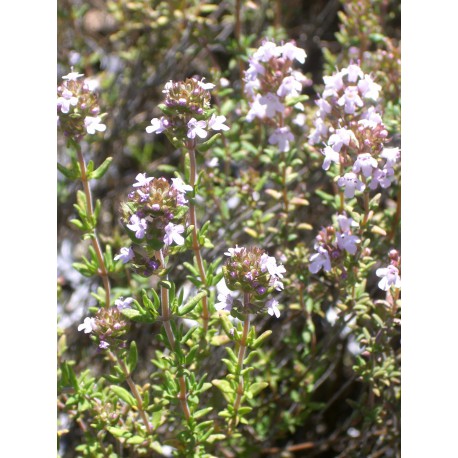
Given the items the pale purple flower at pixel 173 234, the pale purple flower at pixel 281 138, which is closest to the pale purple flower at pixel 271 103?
the pale purple flower at pixel 281 138

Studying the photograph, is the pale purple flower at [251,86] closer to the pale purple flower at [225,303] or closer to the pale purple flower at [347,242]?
the pale purple flower at [347,242]

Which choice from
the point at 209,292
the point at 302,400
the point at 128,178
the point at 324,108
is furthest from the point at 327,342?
the point at 128,178

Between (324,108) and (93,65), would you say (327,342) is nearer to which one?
(324,108)

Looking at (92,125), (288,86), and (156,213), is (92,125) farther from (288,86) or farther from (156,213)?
(288,86)

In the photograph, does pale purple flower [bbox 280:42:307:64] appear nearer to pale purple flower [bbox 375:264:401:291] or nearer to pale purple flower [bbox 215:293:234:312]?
pale purple flower [bbox 375:264:401:291]

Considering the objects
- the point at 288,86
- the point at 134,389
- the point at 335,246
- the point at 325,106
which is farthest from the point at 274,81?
the point at 134,389

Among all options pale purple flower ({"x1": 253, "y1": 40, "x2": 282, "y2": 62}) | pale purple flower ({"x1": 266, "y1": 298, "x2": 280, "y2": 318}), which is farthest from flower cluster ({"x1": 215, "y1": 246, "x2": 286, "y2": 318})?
pale purple flower ({"x1": 253, "y1": 40, "x2": 282, "y2": 62})
